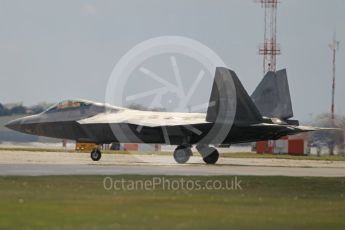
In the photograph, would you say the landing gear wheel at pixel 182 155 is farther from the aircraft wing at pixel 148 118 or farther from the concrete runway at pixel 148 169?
the aircraft wing at pixel 148 118

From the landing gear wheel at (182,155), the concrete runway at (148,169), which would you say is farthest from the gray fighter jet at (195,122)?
the concrete runway at (148,169)

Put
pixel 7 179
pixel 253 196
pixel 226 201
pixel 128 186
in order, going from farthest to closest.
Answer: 1. pixel 7 179
2. pixel 128 186
3. pixel 253 196
4. pixel 226 201

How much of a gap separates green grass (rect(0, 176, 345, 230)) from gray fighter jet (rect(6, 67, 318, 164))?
18.2 meters

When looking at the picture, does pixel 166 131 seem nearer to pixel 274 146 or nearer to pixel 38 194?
pixel 38 194

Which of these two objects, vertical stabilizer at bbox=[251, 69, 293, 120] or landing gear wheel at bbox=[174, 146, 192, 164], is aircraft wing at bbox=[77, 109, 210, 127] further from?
vertical stabilizer at bbox=[251, 69, 293, 120]

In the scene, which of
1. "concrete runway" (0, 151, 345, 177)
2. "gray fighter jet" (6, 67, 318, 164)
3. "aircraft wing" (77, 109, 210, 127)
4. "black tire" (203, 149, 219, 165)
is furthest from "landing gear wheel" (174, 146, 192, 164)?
"aircraft wing" (77, 109, 210, 127)

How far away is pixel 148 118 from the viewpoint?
53375mm

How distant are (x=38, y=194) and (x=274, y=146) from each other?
74903 millimetres

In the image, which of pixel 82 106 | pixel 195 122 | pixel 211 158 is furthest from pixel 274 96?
pixel 82 106

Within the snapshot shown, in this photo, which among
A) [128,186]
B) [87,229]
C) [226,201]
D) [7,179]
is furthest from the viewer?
[7,179]

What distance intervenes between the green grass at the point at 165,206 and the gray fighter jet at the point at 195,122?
18.2 m

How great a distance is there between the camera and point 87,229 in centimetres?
1750

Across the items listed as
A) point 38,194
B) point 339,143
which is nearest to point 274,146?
point 339,143

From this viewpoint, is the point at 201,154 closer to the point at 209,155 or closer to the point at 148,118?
the point at 209,155
